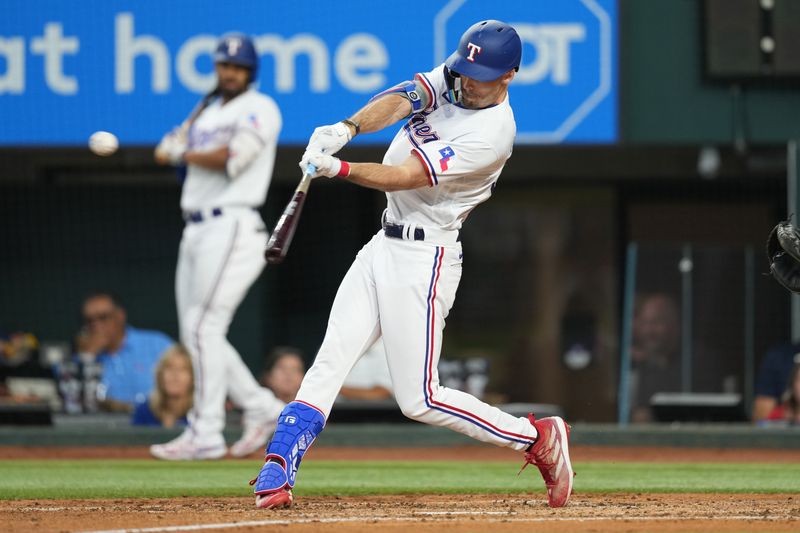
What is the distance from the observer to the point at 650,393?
9102mm

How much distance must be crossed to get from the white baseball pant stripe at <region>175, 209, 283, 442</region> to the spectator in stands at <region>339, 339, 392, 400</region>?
1813mm

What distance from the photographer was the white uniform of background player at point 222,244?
718cm

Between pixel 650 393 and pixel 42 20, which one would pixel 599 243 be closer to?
pixel 650 393

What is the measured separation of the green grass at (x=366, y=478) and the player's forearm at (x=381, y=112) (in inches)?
59.6

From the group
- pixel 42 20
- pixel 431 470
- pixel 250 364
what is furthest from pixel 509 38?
pixel 250 364

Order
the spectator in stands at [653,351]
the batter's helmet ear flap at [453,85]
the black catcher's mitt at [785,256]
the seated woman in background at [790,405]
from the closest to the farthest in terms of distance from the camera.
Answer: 1. the batter's helmet ear flap at [453,85]
2. the black catcher's mitt at [785,256]
3. the seated woman in background at [790,405]
4. the spectator in stands at [653,351]

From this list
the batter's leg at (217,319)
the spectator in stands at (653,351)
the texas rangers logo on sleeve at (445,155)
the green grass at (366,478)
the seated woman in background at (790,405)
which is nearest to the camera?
the texas rangers logo on sleeve at (445,155)

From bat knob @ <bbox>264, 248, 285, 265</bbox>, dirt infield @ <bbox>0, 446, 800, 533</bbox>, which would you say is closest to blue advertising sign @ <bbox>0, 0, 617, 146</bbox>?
dirt infield @ <bbox>0, 446, 800, 533</bbox>

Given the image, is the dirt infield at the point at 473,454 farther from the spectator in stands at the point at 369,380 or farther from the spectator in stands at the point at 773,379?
the spectator in stands at the point at 369,380

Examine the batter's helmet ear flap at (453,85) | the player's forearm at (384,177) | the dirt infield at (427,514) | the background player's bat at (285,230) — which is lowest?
the dirt infield at (427,514)

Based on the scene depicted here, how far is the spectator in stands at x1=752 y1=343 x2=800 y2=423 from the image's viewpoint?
8609 mm

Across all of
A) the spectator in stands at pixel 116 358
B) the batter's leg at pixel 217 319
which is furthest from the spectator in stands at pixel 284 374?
the batter's leg at pixel 217 319

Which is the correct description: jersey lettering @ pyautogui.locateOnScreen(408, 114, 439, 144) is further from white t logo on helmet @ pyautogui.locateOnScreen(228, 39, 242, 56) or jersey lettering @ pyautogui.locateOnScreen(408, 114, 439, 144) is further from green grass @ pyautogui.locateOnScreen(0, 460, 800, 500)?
white t logo on helmet @ pyautogui.locateOnScreen(228, 39, 242, 56)

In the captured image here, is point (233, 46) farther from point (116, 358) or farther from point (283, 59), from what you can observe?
point (116, 358)
